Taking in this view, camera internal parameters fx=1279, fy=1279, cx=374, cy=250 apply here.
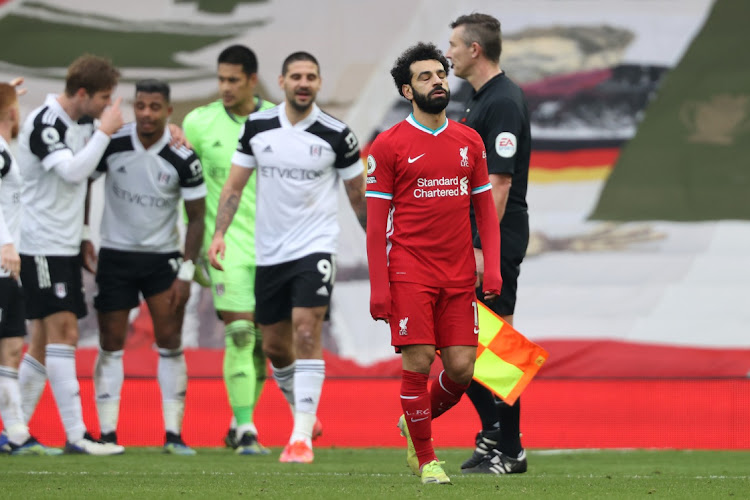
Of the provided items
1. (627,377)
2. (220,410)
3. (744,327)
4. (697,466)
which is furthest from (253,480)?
(744,327)

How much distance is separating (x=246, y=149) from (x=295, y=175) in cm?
33

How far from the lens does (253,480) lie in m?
5.52

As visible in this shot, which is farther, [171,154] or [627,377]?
[627,377]

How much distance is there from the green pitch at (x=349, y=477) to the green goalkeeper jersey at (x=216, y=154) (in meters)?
1.48

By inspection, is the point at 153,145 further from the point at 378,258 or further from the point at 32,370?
the point at 378,258

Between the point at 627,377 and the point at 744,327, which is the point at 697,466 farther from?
the point at 744,327

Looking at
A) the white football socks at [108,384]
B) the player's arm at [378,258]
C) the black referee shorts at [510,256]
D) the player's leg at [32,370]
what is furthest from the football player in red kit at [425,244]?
the player's leg at [32,370]

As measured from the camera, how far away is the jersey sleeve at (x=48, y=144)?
7.61 metres

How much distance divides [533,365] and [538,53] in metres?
6.10

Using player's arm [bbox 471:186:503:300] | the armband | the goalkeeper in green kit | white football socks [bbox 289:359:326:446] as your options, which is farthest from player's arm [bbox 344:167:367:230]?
player's arm [bbox 471:186:503:300]

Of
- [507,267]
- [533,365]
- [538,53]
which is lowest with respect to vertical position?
[533,365]

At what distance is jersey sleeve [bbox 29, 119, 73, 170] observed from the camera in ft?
25.0

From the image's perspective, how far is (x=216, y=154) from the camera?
8.23 meters

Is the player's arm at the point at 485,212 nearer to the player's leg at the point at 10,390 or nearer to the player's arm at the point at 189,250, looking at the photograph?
the player's arm at the point at 189,250
